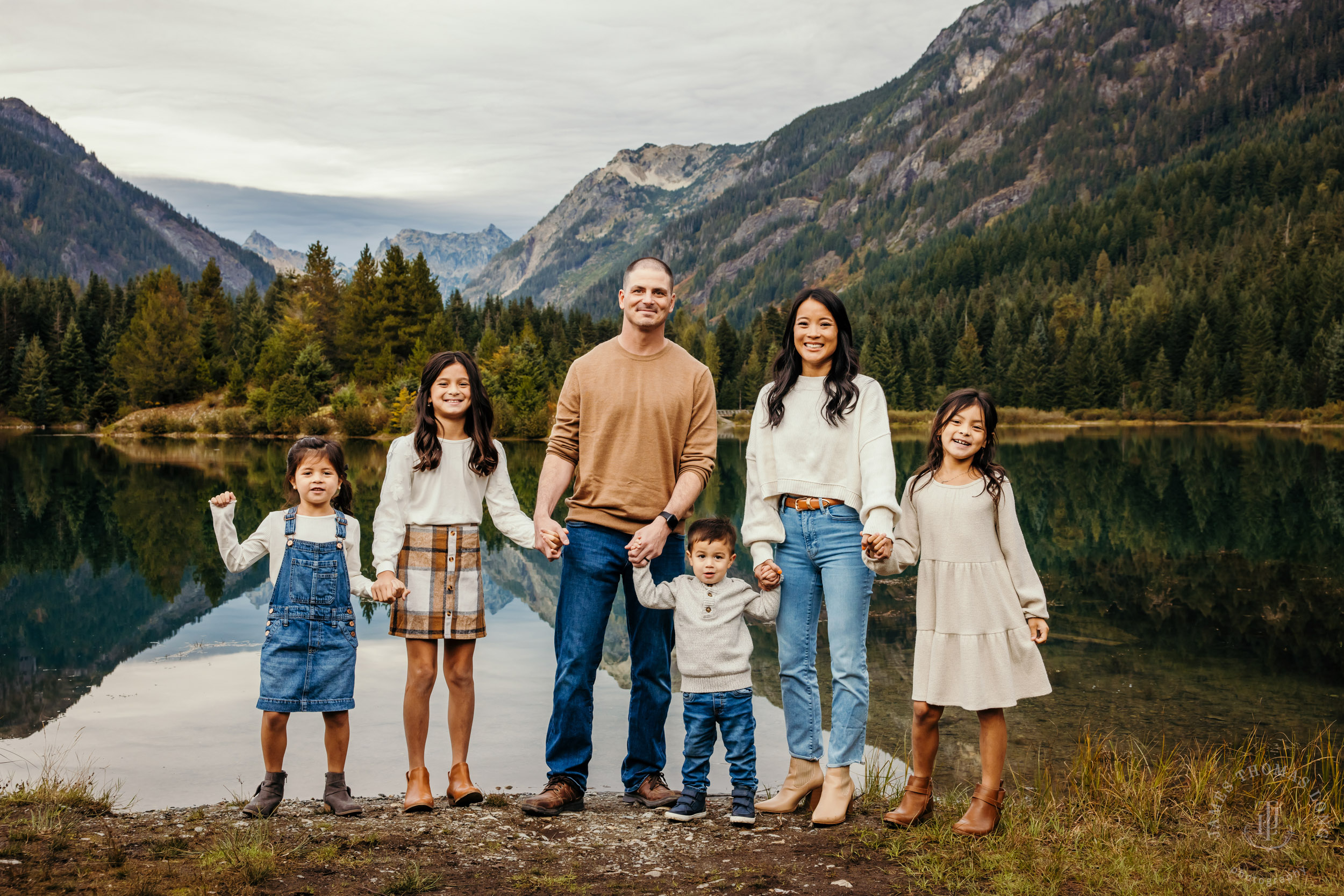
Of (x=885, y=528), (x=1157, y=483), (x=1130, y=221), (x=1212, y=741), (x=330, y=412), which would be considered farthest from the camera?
(x=1130, y=221)

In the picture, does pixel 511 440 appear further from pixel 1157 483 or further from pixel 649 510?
pixel 649 510

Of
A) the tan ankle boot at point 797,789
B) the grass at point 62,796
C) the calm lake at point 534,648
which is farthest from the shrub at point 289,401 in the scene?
the tan ankle boot at point 797,789

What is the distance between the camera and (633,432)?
4941mm

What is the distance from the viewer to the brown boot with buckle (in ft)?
16.7

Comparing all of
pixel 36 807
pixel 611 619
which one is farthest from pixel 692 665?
pixel 611 619

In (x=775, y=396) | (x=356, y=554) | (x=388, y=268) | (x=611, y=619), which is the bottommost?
(x=611, y=619)

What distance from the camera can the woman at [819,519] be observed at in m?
4.64

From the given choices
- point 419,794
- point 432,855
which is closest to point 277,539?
point 419,794

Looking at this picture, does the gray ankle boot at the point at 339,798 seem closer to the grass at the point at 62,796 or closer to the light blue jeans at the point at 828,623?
the grass at the point at 62,796

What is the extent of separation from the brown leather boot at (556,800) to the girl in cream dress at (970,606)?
1.69 meters

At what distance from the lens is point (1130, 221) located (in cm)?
12531

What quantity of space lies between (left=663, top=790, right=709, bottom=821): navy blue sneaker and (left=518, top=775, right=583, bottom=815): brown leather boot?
0.55 metres

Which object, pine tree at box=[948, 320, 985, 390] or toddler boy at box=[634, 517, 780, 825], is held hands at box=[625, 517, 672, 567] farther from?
pine tree at box=[948, 320, 985, 390]

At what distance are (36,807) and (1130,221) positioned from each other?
464 ft
